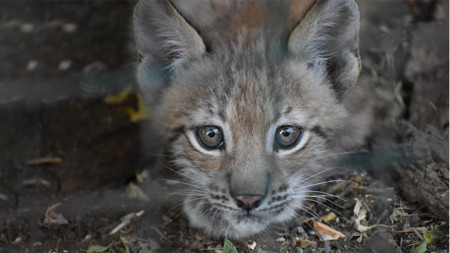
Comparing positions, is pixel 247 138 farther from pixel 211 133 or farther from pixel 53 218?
pixel 53 218

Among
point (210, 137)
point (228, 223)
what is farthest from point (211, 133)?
point (228, 223)

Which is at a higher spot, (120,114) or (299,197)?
(120,114)

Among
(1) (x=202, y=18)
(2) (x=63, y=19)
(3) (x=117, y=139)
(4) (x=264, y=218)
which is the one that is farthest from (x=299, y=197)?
(2) (x=63, y=19)

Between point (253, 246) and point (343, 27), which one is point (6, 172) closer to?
point (253, 246)

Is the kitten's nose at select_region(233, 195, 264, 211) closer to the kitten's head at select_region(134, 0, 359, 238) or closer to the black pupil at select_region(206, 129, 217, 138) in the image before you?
the kitten's head at select_region(134, 0, 359, 238)

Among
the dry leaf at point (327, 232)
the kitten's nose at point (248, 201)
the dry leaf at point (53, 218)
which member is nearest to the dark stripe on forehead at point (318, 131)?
the dry leaf at point (327, 232)

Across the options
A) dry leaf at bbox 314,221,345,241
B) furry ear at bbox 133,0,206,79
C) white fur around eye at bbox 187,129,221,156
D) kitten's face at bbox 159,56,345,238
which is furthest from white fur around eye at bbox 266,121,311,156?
furry ear at bbox 133,0,206,79
